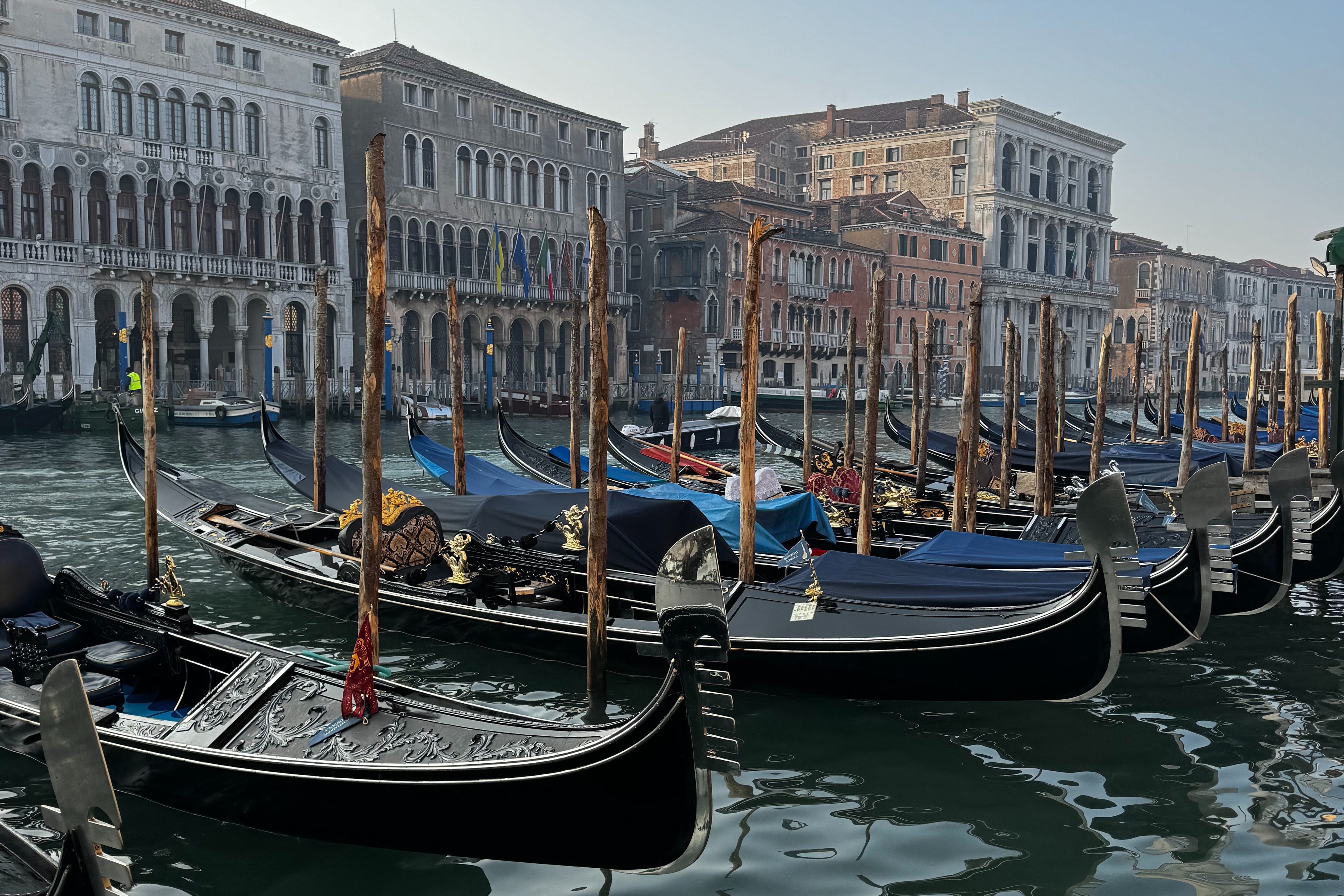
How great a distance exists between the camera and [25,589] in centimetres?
410

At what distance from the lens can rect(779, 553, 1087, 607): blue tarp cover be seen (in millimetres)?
4320

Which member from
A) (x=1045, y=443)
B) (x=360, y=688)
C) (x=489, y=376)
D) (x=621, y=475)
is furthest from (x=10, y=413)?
(x=360, y=688)

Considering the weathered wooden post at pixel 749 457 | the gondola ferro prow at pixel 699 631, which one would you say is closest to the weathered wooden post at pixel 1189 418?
the weathered wooden post at pixel 749 457

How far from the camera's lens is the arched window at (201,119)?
19438 mm

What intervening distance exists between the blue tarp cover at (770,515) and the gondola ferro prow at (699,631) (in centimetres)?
281

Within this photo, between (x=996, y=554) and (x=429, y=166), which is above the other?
(x=429, y=166)

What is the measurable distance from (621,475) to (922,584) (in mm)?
4906

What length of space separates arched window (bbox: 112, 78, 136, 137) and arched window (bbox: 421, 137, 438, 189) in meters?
5.31

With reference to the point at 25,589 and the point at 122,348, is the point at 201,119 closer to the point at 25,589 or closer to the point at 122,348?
the point at 122,348

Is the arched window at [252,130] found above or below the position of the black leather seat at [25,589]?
above

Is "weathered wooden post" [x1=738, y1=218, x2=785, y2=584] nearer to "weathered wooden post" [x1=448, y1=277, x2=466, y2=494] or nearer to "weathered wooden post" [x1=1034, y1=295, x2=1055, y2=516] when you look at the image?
"weathered wooden post" [x1=1034, y1=295, x2=1055, y2=516]

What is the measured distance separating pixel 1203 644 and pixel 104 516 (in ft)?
25.6

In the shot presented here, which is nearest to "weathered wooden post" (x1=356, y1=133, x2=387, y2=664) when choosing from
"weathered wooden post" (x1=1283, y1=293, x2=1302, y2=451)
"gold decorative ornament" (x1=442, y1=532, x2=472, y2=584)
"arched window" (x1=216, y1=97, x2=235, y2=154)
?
"gold decorative ornament" (x1=442, y1=532, x2=472, y2=584)

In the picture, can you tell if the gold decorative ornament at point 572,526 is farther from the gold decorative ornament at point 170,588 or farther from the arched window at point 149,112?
the arched window at point 149,112
